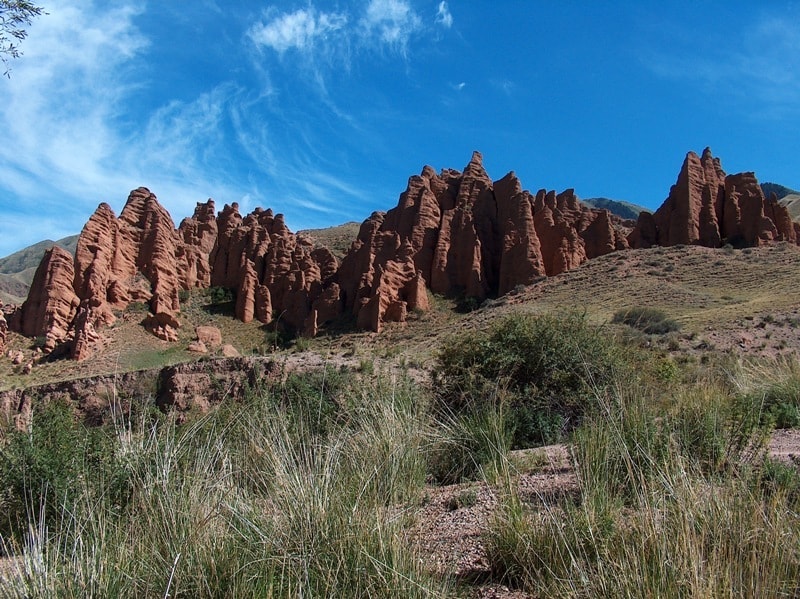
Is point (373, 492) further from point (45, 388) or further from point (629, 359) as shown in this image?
point (45, 388)

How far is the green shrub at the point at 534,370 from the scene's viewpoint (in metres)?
10.4

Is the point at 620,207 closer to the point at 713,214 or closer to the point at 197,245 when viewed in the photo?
the point at 713,214

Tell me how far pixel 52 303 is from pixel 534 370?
43.5 m

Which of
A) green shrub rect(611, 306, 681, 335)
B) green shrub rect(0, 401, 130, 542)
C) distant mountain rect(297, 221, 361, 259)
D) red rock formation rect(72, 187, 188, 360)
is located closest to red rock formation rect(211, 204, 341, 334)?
red rock formation rect(72, 187, 188, 360)

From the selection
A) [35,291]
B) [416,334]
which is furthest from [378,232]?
[35,291]

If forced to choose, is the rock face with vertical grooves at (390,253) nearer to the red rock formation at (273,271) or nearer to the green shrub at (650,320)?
the red rock formation at (273,271)

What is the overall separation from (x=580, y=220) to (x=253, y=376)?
44343 mm

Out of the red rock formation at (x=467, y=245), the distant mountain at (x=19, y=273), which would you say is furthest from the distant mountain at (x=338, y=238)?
the distant mountain at (x=19, y=273)

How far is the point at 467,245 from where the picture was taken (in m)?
54.7

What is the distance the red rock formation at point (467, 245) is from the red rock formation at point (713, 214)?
452 centimetres

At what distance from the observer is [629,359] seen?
13.0m

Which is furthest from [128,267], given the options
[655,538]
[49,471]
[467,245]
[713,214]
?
[655,538]

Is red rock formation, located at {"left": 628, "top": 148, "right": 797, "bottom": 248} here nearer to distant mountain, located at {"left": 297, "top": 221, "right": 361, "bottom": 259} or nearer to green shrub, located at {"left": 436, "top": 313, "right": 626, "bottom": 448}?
distant mountain, located at {"left": 297, "top": 221, "right": 361, "bottom": 259}

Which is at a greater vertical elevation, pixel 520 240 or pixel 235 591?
pixel 520 240
